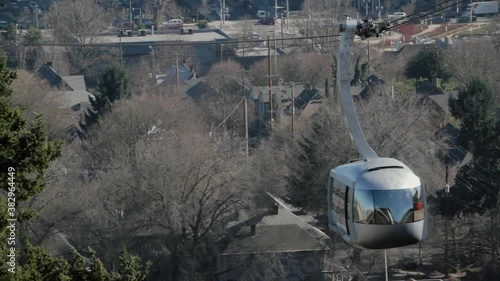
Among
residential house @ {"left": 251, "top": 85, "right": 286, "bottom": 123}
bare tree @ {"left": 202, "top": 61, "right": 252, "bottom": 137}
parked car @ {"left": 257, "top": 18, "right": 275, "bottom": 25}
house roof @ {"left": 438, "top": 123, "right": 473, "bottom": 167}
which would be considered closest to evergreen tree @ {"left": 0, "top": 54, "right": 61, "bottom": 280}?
house roof @ {"left": 438, "top": 123, "right": 473, "bottom": 167}

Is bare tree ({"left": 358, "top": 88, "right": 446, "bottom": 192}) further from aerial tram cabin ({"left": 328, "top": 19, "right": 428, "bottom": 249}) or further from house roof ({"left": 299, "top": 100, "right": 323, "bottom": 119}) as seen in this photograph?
aerial tram cabin ({"left": 328, "top": 19, "right": 428, "bottom": 249})

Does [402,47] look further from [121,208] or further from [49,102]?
[121,208]

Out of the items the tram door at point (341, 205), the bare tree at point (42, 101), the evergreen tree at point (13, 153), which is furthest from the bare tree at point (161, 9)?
the evergreen tree at point (13, 153)

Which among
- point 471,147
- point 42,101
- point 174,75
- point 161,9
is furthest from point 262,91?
point 161,9

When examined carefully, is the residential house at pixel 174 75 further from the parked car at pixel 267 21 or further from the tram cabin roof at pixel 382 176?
the tram cabin roof at pixel 382 176

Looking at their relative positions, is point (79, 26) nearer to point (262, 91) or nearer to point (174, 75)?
point (174, 75)
